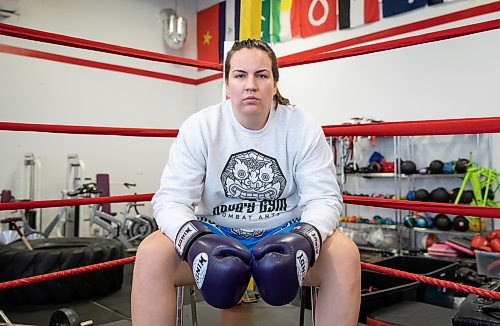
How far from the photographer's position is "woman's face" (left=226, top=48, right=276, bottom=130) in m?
1.19

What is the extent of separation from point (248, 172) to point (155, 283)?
0.41 metres

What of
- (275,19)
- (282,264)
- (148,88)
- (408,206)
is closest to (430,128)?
(408,206)

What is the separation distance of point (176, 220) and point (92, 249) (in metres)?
1.85

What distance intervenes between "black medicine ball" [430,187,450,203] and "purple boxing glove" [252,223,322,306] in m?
3.39

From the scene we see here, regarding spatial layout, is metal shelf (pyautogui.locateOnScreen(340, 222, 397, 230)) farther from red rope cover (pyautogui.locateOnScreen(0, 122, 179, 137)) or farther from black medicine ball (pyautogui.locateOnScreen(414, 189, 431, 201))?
red rope cover (pyautogui.locateOnScreen(0, 122, 179, 137))

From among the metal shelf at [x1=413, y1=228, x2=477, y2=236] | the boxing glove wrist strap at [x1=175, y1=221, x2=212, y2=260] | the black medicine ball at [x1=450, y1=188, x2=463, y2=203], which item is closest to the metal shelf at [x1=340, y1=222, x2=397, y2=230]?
the metal shelf at [x1=413, y1=228, x2=477, y2=236]

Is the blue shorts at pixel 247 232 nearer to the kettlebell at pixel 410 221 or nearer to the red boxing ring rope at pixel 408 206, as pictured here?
the red boxing ring rope at pixel 408 206

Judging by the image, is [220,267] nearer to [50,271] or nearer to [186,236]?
[186,236]

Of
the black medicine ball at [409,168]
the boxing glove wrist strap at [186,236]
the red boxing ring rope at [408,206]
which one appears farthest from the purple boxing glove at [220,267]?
the black medicine ball at [409,168]

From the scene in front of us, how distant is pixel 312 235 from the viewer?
0.97 metres

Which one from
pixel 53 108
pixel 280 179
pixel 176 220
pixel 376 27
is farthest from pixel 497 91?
pixel 53 108

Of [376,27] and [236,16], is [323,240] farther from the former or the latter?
[236,16]

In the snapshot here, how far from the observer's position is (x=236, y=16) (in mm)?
5941

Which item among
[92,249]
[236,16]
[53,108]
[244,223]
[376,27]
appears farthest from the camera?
[236,16]
